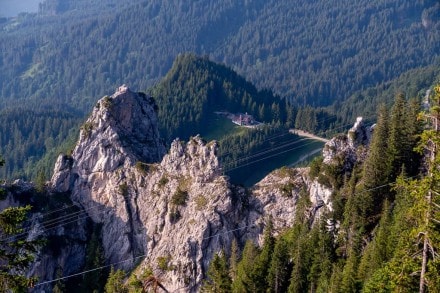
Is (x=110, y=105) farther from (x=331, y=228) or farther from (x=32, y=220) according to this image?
(x=331, y=228)

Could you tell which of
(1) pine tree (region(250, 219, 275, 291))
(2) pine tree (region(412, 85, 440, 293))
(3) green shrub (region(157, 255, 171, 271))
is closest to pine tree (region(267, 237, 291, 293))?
(1) pine tree (region(250, 219, 275, 291))

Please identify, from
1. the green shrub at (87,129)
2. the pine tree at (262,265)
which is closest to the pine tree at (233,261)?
the pine tree at (262,265)

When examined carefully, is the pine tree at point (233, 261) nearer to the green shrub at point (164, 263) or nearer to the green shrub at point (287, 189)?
the green shrub at point (287, 189)

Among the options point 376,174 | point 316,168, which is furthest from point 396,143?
point 316,168

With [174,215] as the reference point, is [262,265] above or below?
below

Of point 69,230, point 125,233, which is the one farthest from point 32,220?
point 125,233

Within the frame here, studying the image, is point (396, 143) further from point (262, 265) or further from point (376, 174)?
point (262, 265)
